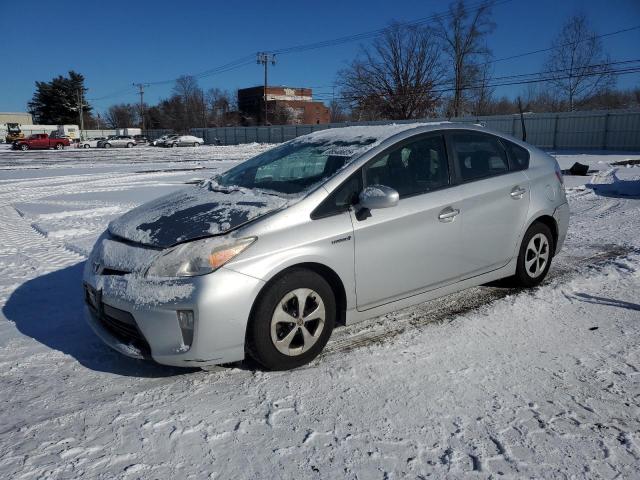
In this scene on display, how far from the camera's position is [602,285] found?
15.8 feet

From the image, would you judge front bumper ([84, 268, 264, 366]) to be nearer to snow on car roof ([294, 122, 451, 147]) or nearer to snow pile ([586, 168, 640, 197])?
snow on car roof ([294, 122, 451, 147])

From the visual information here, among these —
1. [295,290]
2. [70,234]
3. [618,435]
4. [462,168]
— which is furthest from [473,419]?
[70,234]

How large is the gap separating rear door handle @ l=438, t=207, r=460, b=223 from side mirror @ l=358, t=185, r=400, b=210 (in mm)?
570

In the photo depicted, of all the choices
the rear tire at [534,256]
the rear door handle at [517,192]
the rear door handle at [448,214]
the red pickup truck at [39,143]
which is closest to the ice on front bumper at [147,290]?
the rear door handle at [448,214]

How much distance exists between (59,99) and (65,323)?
339ft

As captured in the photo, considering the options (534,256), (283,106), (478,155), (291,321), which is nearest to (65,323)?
(291,321)

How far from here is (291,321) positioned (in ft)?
10.5

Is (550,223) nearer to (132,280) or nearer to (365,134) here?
(365,134)

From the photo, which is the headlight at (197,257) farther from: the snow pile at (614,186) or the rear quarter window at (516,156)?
the snow pile at (614,186)

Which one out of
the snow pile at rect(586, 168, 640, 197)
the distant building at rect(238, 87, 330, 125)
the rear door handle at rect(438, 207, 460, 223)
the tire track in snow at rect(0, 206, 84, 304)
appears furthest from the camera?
the distant building at rect(238, 87, 330, 125)

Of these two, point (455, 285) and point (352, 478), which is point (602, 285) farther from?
point (352, 478)

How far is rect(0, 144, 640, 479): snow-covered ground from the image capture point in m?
2.38

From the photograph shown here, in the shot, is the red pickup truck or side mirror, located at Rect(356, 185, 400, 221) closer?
side mirror, located at Rect(356, 185, 400, 221)

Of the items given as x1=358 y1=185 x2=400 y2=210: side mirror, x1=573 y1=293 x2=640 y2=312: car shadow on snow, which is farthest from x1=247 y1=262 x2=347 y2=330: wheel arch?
x1=573 y1=293 x2=640 y2=312: car shadow on snow
